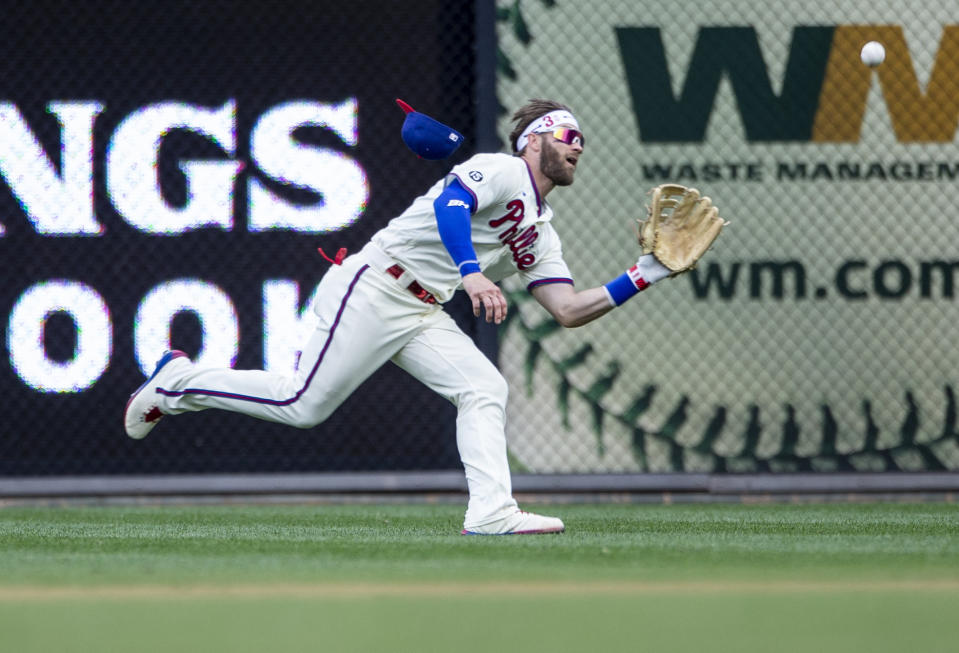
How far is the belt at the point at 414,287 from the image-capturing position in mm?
4910

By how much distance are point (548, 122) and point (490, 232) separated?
420mm

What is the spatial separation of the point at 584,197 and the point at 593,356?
722 millimetres

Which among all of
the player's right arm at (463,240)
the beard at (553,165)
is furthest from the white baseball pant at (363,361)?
the beard at (553,165)

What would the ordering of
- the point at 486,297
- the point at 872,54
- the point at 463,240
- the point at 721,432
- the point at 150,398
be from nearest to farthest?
the point at 486,297, the point at 463,240, the point at 150,398, the point at 872,54, the point at 721,432

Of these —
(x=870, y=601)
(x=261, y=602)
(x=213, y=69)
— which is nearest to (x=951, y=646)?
(x=870, y=601)

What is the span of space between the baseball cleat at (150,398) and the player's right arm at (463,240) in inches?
42.5

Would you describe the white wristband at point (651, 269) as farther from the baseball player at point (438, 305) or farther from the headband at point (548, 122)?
the headband at point (548, 122)

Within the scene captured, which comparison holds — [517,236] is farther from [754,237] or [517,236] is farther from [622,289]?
[754,237]

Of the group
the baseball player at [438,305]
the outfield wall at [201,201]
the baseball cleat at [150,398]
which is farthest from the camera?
the outfield wall at [201,201]

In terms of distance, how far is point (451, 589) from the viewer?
3.29m

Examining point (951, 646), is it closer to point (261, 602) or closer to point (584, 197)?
point (261, 602)

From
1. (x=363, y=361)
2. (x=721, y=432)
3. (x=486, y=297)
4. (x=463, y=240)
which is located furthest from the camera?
(x=721, y=432)

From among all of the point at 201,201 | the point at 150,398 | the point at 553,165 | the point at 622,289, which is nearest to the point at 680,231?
the point at 622,289

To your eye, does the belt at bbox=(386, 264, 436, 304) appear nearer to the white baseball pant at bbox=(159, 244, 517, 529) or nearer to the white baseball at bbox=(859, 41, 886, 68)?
the white baseball pant at bbox=(159, 244, 517, 529)
